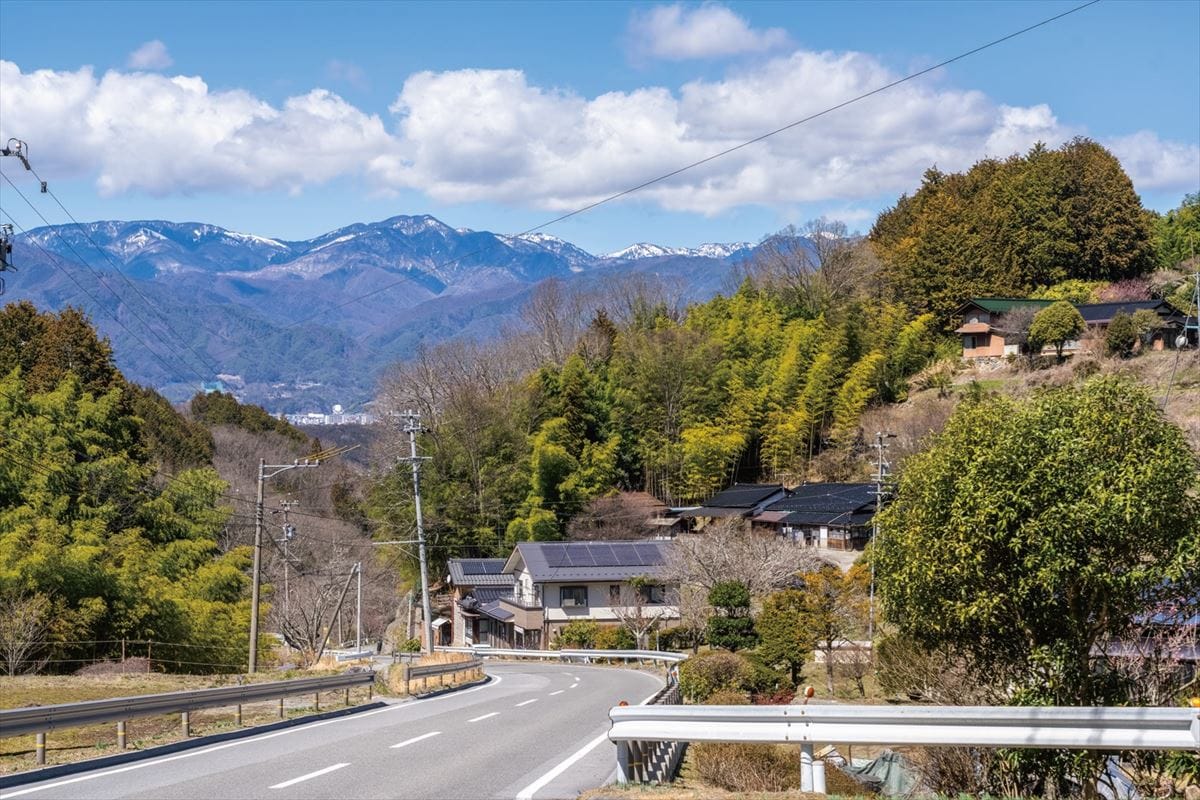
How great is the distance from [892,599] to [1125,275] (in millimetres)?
63476

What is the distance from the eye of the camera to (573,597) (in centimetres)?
5628

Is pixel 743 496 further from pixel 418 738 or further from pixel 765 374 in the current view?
pixel 418 738

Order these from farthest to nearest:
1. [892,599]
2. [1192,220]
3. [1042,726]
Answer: [1192,220] < [892,599] < [1042,726]

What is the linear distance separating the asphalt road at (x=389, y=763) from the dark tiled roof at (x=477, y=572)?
142 feet

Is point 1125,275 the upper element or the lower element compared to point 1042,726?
upper

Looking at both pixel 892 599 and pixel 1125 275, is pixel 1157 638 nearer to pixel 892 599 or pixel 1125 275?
pixel 892 599

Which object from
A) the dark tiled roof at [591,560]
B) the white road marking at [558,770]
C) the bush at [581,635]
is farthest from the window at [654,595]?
the white road marking at [558,770]

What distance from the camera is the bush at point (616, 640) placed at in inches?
1948

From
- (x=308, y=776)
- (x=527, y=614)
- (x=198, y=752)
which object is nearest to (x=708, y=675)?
(x=198, y=752)

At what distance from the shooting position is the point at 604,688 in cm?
2783

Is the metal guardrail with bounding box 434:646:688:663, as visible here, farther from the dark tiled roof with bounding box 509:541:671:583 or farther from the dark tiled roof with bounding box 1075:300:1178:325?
the dark tiled roof with bounding box 1075:300:1178:325

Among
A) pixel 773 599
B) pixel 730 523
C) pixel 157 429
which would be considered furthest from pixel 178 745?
pixel 157 429

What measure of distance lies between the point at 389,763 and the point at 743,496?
50966mm

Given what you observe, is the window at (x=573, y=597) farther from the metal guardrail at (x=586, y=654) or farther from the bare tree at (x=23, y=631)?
the bare tree at (x=23, y=631)
